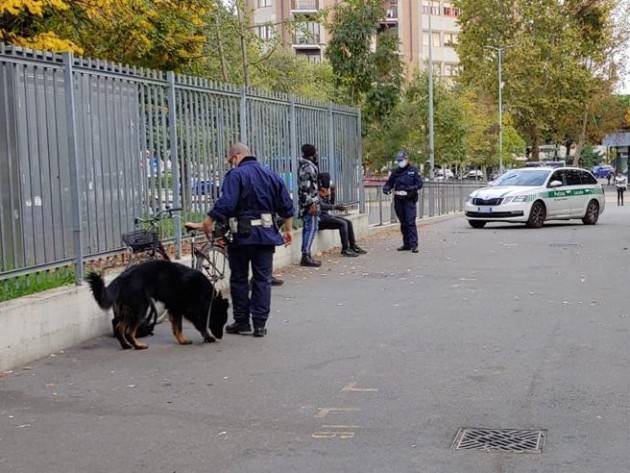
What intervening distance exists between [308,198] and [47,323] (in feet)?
21.9

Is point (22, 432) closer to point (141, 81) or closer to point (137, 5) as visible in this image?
point (141, 81)

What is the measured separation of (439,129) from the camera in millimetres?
38938

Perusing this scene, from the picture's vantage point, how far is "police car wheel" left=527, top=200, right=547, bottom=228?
23250 mm

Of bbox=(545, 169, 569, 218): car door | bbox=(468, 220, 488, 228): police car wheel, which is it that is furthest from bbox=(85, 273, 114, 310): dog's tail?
bbox=(545, 169, 569, 218): car door

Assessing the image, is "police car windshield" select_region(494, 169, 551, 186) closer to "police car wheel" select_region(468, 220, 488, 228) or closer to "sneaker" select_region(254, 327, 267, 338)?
"police car wheel" select_region(468, 220, 488, 228)

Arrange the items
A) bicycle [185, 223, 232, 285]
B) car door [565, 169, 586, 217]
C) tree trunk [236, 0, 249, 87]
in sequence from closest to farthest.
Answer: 1. bicycle [185, 223, 232, 285]
2. tree trunk [236, 0, 249, 87]
3. car door [565, 169, 586, 217]

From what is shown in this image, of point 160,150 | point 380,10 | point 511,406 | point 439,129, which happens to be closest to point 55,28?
point 160,150

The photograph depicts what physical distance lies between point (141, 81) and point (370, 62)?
655 inches

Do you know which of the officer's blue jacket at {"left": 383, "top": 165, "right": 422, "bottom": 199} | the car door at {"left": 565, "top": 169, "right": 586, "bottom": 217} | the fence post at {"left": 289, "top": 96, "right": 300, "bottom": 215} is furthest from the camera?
the car door at {"left": 565, "top": 169, "right": 586, "bottom": 217}

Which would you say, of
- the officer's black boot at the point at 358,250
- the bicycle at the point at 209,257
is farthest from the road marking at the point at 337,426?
the officer's black boot at the point at 358,250

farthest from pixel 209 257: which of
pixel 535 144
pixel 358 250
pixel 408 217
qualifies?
pixel 535 144

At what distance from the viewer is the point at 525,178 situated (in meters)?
24.3

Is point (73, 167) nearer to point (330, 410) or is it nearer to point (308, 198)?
point (330, 410)

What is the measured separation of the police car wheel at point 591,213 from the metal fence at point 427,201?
4.30 meters
